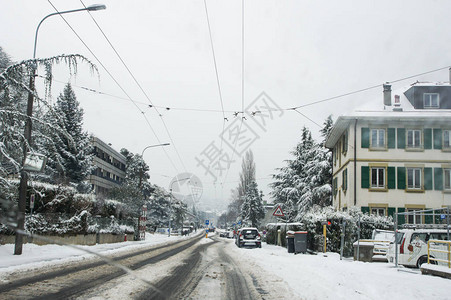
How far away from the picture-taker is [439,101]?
1201 inches

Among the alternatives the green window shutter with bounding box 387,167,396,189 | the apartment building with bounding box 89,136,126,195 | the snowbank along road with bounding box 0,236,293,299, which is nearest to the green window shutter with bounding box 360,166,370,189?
the green window shutter with bounding box 387,167,396,189

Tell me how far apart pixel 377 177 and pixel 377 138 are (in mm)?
2754

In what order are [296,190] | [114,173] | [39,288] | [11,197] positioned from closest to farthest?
[39,288]
[11,197]
[296,190]
[114,173]

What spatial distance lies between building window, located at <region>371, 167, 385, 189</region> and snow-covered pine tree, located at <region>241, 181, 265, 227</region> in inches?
1567

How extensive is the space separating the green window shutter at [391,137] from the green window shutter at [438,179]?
128 inches

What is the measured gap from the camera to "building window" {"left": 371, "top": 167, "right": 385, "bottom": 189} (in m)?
28.5

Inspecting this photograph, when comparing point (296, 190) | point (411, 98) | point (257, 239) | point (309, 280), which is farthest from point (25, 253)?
point (296, 190)

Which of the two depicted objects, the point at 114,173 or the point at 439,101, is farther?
the point at 114,173

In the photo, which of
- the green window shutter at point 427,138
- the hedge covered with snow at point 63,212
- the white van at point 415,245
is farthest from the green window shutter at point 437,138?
the hedge covered with snow at point 63,212

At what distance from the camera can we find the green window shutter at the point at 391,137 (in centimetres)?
2847

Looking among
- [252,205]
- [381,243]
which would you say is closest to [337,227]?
[381,243]

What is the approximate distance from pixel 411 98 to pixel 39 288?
30122 millimetres

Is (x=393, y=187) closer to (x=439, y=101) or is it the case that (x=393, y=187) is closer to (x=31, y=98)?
(x=439, y=101)

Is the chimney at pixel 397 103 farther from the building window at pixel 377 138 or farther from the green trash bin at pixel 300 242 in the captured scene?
the green trash bin at pixel 300 242
